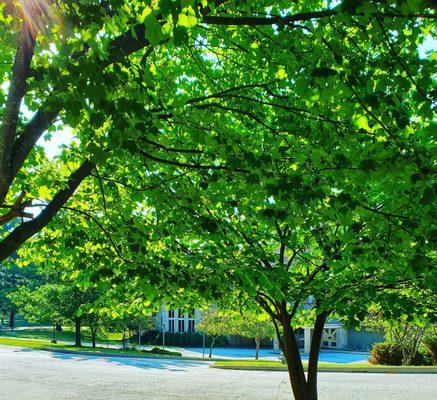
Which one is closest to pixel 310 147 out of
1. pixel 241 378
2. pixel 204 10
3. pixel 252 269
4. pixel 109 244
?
pixel 204 10

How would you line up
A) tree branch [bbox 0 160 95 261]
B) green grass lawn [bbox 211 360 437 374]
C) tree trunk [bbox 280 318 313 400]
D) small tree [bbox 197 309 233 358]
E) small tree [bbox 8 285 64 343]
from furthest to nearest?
small tree [bbox 8 285 64 343]
small tree [bbox 197 309 233 358]
green grass lawn [bbox 211 360 437 374]
tree trunk [bbox 280 318 313 400]
tree branch [bbox 0 160 95 261]

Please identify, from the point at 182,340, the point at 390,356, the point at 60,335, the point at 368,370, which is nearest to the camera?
the point at 368,370

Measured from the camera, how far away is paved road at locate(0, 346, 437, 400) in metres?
15.4

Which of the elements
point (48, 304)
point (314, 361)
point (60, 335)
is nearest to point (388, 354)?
point (314, 361)

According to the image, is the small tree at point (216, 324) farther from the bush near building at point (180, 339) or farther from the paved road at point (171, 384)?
the bush near building at point (180, 339)

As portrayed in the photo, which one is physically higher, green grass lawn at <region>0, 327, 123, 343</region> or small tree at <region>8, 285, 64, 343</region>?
small tree at <region>8, 285, 64, 343</region>

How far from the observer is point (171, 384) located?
1816cm

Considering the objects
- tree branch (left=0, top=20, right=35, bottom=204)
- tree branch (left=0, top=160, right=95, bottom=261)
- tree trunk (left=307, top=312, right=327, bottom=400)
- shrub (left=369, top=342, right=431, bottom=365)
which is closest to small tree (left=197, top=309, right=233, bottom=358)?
shrub (left=369, top=342, right=431, bottom=365)

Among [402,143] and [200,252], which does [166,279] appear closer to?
[200,252]

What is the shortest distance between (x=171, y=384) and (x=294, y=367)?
904 centimetres

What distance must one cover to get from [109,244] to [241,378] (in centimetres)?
1496

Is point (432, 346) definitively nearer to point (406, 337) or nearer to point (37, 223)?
point (406, 337)

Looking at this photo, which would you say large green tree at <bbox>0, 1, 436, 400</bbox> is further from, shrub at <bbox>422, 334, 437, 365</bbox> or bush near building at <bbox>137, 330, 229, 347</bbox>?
bush near building at <bbox>137, 330, 229, 347</bbox>

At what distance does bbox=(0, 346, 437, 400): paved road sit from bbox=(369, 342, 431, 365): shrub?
549cm
